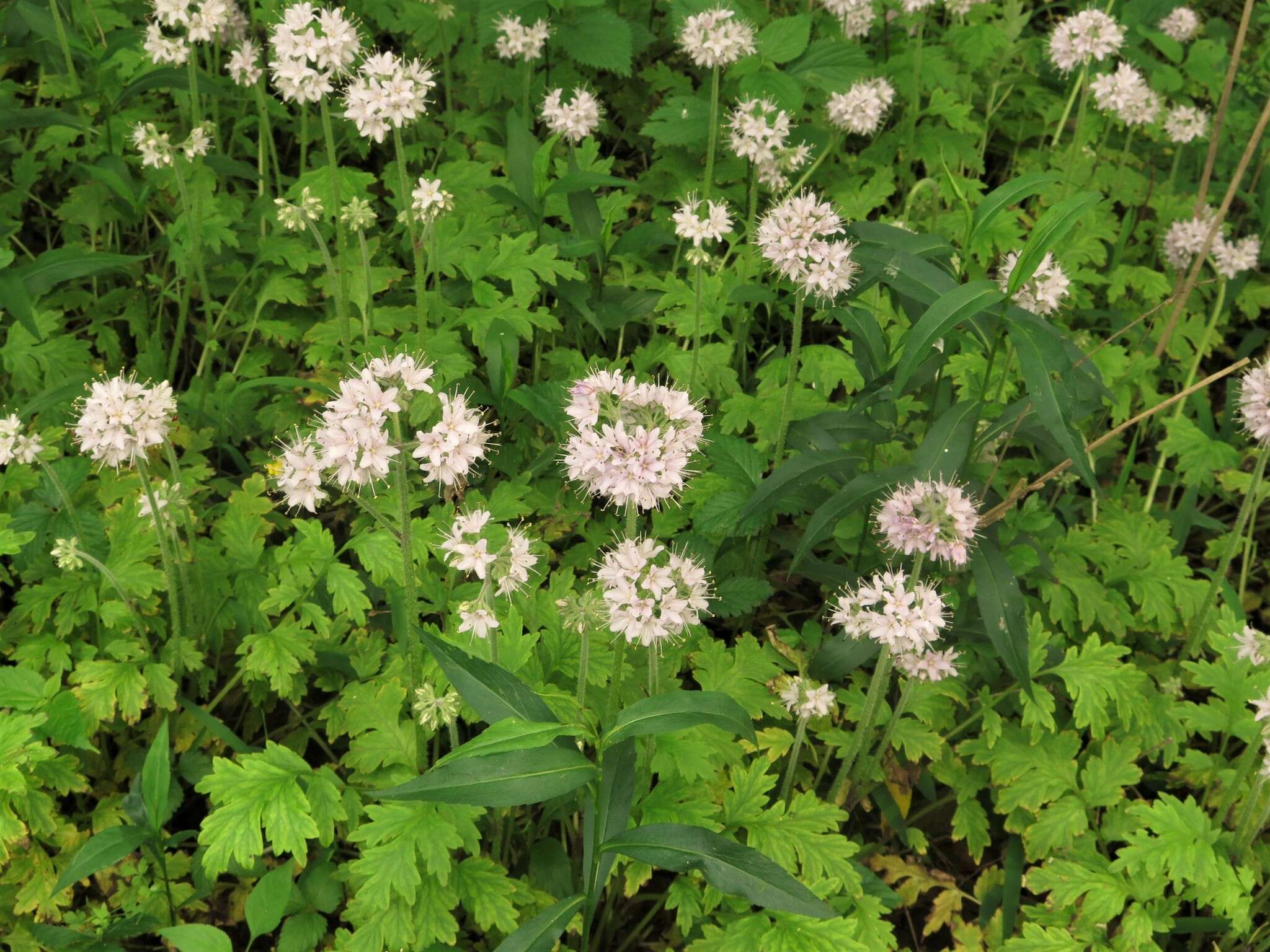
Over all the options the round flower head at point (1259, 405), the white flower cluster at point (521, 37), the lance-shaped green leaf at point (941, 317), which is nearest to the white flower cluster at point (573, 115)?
the white flower cluster at point (521, 37)

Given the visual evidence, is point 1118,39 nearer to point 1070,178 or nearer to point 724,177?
point 1070,178

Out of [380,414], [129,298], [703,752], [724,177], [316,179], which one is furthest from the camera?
[724,177]

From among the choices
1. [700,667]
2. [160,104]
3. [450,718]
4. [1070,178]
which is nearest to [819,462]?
[700,667]

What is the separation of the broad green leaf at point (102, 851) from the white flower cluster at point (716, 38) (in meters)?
3.56

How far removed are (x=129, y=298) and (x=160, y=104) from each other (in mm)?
1152

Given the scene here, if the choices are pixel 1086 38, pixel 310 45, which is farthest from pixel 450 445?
pixel 1086 38

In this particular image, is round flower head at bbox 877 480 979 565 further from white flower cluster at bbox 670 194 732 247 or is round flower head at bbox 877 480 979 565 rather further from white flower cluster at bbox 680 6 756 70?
white flower cluster at bbox 680 6 756 70

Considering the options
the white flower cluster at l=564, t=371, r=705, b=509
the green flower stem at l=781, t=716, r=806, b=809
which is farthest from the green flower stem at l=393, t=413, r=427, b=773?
the green flower stem at l=781, t=716, r=806, b=809

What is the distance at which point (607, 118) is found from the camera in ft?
19.1

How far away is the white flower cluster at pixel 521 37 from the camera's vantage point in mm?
4637

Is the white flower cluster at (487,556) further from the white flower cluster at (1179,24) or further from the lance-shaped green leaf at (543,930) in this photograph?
the white flower cluster at (1179,24)

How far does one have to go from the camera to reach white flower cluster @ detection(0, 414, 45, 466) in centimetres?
314

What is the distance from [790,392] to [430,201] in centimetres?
146

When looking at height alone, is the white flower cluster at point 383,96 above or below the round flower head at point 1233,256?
above
